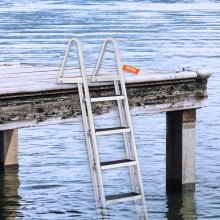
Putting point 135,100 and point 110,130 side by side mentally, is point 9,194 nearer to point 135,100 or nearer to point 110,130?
point 135,100

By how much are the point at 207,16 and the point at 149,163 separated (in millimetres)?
39716

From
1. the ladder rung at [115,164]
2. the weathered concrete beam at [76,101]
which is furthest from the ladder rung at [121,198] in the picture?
the weathered concrete beam at [76,101]

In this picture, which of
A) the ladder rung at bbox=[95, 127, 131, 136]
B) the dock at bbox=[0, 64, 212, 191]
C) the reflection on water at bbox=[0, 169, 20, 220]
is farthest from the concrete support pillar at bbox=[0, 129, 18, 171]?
the ladder rung at bbox=[95, 127, 131, 136]

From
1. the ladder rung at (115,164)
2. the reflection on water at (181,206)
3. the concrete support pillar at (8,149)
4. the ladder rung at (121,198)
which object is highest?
the concrete support pillar at (8,149)

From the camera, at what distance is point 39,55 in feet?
106

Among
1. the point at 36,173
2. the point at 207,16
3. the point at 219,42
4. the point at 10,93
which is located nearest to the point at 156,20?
the point at 207,16

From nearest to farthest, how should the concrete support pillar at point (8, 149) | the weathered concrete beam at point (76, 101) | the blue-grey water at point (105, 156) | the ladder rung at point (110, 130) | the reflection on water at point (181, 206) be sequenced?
the ladder rung at point (110, 130) < the weathered concrete beam at point (76, 101) < the reflection on water at point (181, 206) < the blue-grey water at point (105, 156) < the concrete support pillar at point (8, 149)

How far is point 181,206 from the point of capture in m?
13.5

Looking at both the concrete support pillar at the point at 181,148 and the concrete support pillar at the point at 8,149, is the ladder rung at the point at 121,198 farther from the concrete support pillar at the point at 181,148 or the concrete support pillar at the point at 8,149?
the concrete support pillar at the point at 8,149

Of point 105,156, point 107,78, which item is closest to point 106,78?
point 107,78

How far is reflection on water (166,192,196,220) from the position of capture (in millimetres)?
13195

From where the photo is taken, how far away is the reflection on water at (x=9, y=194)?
13227mm

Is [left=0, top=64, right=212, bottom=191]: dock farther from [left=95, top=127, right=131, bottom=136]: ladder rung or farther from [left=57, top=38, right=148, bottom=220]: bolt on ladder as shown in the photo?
[left=95, top=127, right=131, bottom=136]: ladder rung

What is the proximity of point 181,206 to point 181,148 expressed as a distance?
707 millimetres
